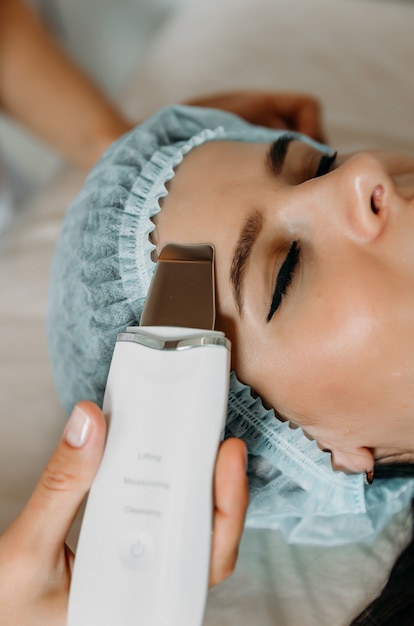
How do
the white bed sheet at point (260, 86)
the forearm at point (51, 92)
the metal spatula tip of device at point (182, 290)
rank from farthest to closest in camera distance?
1. the forearm at point (51, 92)
2. the white bed sheet at point (260, 86)
3. the metal spatula tip of device at point (182, 290)

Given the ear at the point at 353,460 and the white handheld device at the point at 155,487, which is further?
the ear at the point at 353,460

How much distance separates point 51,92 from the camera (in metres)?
1.26

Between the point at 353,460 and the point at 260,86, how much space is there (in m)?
0.99

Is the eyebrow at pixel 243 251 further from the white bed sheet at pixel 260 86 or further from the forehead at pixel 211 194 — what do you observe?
the white bed sheet at pixel 260 86

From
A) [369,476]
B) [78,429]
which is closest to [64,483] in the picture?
[78,429]

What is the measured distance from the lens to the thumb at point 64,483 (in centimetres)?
57

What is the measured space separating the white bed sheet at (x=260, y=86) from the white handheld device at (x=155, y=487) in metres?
0.36

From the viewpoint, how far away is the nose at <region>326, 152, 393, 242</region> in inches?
26.2

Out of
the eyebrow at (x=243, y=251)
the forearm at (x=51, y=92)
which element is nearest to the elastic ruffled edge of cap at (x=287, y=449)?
the eyebrow at (x=243, y=251)

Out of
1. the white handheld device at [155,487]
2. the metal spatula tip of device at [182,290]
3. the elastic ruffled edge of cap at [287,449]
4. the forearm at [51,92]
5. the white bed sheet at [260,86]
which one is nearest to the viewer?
the white handheld device at [155,487]

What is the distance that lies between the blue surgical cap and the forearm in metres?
0.36

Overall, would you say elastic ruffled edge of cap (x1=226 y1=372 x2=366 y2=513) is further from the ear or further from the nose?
the nose

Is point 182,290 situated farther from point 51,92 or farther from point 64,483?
point 51,92

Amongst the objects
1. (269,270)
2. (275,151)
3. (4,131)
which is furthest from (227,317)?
(4,131)
